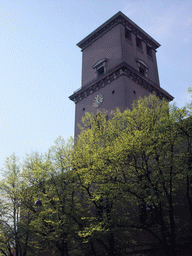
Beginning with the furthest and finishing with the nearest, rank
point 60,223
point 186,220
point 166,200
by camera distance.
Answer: point 186,220, point 60,223, point 166,200

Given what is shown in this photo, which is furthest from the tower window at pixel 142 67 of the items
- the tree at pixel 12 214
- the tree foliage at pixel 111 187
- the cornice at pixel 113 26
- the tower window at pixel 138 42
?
the tree at pixel 12 214

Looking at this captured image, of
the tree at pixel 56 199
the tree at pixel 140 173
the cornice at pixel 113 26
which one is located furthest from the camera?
the cornice at pixel 113 26

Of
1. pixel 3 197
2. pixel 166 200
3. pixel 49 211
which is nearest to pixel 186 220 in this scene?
pixel 166 200

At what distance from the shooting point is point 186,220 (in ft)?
66.5

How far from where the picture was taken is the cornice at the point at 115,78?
38.2m

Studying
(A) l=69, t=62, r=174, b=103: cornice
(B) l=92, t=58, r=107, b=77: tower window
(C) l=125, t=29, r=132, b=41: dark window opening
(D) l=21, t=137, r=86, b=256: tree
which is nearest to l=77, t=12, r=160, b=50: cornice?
(C) l=125, t=29, r=132, b=41: dark window opening

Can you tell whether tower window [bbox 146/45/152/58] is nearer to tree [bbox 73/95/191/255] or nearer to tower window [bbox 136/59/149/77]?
tower window [bbox 136/59/149/77]

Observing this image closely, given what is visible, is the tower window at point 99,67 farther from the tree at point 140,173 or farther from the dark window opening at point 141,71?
the tree at point 140,173

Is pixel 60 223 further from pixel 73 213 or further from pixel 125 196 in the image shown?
pixel 125 196

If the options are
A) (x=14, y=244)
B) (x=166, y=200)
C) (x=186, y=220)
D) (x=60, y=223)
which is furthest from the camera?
(x=14, y=244)

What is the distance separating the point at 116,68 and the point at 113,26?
10.3 metres

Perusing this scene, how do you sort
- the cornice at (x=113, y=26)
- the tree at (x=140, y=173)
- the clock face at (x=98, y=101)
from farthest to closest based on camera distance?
the cornice at (x=113, y=26) → the clock face at (x=98, y=101) → the tree at (x=140, y=173)

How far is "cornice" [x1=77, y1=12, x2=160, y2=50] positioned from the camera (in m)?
44.5

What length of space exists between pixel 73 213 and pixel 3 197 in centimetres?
806
